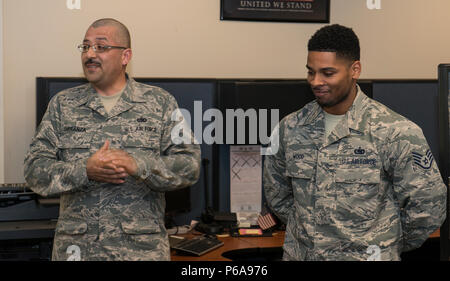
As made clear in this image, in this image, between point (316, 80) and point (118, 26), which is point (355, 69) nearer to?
point (316, 80)

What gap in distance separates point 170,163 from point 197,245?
54 centimetres

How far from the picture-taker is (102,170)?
6.09 feet

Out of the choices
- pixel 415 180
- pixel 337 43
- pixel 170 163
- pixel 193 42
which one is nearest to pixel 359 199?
pixel 415 180

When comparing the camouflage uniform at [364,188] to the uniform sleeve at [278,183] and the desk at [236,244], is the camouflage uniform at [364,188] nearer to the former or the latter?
the uniform sleeve at [278,183]

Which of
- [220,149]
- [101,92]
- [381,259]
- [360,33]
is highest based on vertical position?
[360,33]

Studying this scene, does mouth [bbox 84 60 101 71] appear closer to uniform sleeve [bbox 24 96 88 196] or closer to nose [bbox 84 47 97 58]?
nose [bbox 84 47 97 58]

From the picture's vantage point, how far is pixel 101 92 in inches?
83.6

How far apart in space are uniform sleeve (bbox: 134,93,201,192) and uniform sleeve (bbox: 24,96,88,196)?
20 centimetres

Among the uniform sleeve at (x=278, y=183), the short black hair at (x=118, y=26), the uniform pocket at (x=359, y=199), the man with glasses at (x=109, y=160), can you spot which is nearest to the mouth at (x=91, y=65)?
the man with glasses at (x=109, y=160)

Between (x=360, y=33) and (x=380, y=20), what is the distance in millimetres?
134

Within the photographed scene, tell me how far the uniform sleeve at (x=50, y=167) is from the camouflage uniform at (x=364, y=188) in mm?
728
